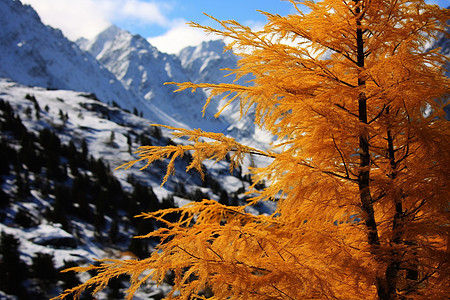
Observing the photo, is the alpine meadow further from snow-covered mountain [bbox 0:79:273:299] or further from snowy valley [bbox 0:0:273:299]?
snow-covered mountain [bbox 0:79:273:299]

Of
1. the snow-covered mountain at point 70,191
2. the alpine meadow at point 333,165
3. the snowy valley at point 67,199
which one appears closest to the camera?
the alpine meadow at point 333,165

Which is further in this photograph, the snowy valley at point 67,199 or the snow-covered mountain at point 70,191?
the snow-covered mountain at point 70,191

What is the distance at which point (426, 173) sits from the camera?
2869 mm

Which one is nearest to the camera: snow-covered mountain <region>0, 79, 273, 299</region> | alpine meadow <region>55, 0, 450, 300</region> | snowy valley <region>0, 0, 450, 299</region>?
alpine meadow <region>55, 0, 450, 300</region>

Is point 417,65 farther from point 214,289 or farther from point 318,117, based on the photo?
point 214,289

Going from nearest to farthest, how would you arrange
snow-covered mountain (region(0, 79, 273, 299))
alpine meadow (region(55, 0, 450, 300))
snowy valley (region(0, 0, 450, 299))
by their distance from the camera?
alpine meadow (region(55, 0, 450, 300)), snowy valley (region(0, 0, 450, 299)), snow-covered mountain (region(0, 79, 273, 299))

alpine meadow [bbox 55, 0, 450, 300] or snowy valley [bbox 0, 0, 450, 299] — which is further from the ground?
alpine meadow [bbox 55, 0, 450, 300]

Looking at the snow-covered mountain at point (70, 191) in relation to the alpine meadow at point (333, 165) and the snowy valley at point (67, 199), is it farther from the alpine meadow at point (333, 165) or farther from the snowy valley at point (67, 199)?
the alpine meadow at point (333, 165)

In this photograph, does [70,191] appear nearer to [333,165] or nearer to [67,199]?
[67,199]

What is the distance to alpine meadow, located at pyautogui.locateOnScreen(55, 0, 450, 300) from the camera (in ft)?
9.28

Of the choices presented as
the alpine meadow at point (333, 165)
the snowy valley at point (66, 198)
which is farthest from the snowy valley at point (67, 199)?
the alpine meadow at point (333, 165)

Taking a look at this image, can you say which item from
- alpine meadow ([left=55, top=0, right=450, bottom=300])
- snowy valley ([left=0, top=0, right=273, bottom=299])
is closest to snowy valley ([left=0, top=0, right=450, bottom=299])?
snowy valley ([left=0, top=0, right=273, bottom=299])

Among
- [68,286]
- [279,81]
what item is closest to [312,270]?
[279,81]

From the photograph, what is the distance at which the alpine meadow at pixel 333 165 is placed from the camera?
2.83 meters
